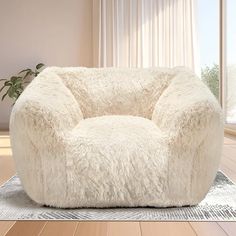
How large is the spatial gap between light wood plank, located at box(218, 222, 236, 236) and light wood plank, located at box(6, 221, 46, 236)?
1.99ft

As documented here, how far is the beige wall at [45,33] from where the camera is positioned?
19.4ft

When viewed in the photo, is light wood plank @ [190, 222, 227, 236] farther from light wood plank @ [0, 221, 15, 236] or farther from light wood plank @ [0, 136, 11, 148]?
light wood plank @ [0, 136, 11, 148]

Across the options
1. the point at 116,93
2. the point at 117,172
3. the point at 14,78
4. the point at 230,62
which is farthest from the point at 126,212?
the point at 14,78

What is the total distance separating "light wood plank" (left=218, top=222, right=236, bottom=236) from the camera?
1384 millimetres

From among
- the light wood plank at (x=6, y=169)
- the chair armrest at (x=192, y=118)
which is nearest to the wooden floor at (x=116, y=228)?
the chair armrest at (x=192, y=118)

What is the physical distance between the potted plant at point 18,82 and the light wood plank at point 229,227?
4.46 meters

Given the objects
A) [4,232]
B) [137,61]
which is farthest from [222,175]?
[137,61]

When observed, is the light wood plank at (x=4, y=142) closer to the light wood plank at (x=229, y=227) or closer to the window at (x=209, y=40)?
the window at (x=209, y=40)

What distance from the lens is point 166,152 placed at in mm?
1698

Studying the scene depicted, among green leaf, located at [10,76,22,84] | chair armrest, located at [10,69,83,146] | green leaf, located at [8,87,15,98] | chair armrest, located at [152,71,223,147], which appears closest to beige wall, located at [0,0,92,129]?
green leaf, located at [10,76,22,84]

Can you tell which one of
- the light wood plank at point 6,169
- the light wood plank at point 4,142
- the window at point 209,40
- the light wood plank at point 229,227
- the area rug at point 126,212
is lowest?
the light wood plank at point 4,142

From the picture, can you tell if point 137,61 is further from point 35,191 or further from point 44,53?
point 35,191

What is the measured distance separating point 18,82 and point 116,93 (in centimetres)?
362

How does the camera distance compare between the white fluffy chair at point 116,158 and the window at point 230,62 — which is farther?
the window at point 230,62
